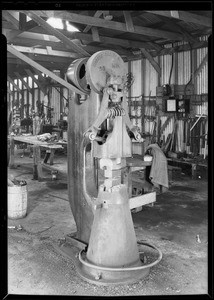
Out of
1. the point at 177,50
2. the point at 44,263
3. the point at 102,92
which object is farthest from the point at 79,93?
the point at 177,50

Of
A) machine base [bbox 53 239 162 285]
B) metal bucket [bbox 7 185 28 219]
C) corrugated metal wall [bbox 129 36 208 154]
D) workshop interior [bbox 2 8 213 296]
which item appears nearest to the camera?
machine base [bbox 53 239 162 285]

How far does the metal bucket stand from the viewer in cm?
534

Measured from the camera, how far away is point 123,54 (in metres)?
12.2

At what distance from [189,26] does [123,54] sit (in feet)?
10.6

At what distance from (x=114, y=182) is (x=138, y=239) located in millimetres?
1579

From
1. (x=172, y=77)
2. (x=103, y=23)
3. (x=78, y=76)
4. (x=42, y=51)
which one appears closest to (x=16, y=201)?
(x=78, y=76)

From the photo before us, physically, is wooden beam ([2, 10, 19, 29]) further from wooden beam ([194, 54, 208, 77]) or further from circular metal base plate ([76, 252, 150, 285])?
circular metal base plate ([76, 252, 150, 285])

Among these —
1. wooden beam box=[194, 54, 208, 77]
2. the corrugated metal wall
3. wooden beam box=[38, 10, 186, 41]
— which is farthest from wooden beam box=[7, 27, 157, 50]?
wooden beam box=[194, 54, 208, 77]

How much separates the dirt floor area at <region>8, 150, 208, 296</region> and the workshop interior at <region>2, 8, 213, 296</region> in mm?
14

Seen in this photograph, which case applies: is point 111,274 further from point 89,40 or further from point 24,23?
point 89,40

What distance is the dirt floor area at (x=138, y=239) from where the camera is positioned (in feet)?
10.8

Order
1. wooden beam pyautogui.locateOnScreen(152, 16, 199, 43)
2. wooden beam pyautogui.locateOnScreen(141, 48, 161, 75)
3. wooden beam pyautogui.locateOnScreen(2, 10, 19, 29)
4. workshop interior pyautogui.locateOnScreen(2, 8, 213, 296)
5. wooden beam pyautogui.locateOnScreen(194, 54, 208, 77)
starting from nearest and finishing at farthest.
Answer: workshop interior pyautogui.locateOnScreen(2, 8, 213, 296) → wooden beam pyautogui.locateOnScreen(2, 10, 19, 29) → wooden beam pyautogui.locateOnScreen(152, 16, 199, 43) → wooden beam pyautogui.locateOnScreen(194, 54, 208, 77) → wooden beam pyautogui.locateOnScreen(141, 48, 161, 75)

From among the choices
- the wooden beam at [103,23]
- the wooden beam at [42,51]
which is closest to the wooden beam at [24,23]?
the wooden beam at [103,23]

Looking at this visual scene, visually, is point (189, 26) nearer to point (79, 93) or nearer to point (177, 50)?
point (177, 50)
